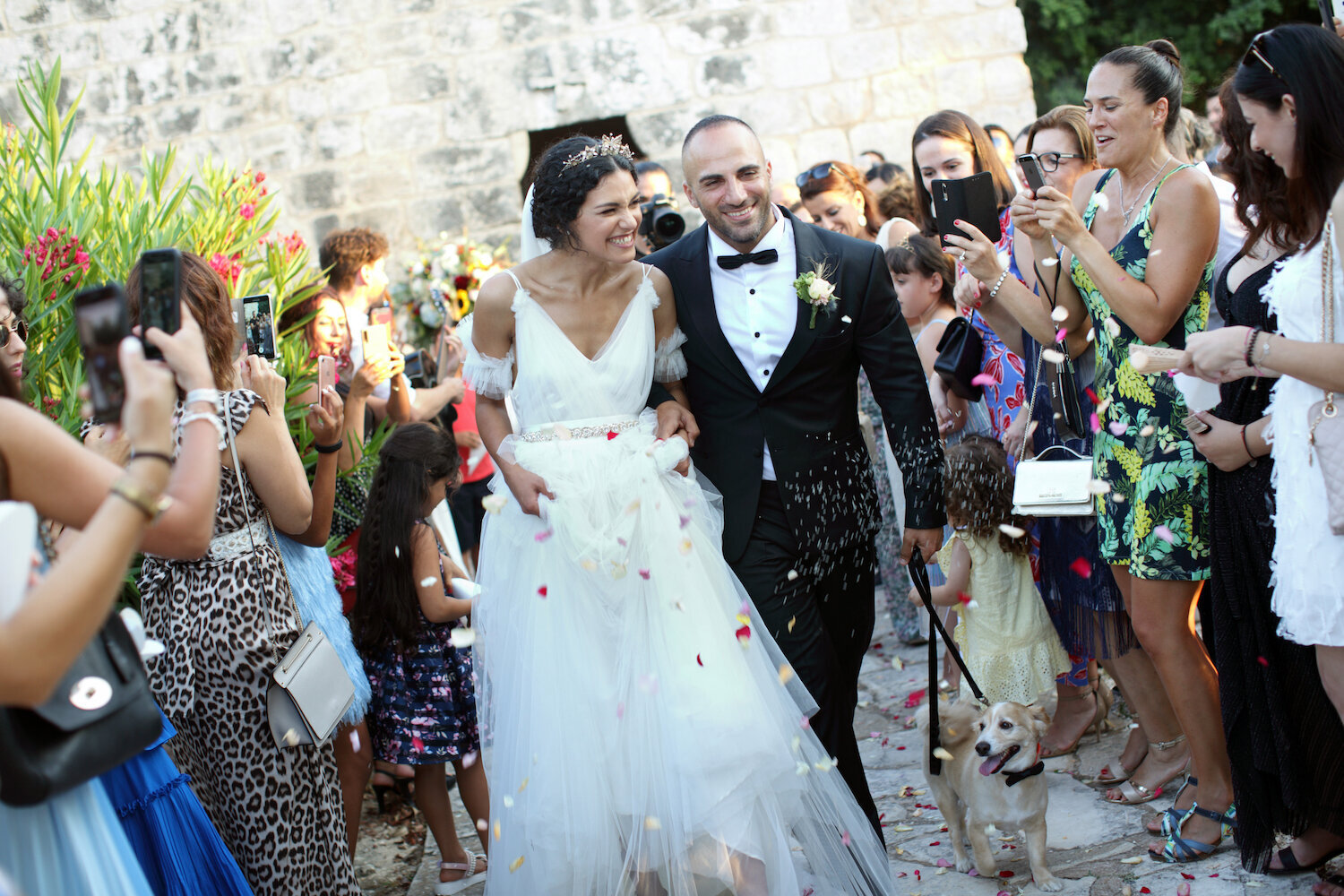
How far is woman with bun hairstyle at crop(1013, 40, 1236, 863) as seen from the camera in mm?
3131

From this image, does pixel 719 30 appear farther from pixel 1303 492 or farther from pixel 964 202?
pixel 1303 492

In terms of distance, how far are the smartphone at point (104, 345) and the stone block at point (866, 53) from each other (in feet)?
25.0

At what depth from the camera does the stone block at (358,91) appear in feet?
28.7

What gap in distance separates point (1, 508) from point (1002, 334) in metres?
3.22

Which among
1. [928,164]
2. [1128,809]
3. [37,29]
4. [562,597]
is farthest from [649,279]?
[37,29]

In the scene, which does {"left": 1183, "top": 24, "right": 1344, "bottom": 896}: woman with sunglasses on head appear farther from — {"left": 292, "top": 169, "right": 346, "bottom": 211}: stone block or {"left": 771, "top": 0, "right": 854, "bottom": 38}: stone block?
{"left": 292, "top": 169, "right": 346, "bottom": 211}: stone block

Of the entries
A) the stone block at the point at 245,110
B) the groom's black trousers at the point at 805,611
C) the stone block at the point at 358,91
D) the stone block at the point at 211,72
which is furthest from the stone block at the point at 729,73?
the groom's black trousers at the point at 805,611

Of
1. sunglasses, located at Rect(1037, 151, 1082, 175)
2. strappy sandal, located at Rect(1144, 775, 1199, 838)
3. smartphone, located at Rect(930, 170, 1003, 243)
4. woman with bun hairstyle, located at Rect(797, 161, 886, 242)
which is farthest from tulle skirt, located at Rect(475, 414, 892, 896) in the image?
woman with bun hairstyle, located at Rect(797, 161, 886, 242)

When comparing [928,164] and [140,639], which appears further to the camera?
[928,164]

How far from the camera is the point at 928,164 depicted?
181 inches

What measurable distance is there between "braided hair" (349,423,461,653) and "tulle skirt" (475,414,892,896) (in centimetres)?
60

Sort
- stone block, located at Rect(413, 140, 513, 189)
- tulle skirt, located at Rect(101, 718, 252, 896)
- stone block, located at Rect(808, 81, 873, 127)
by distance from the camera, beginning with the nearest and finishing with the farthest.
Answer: tulle skirt, located at Rect(101, 718, 252, 896) < stone block, located at Rect(808, 81, 873, 127) < stone block, located at Rect(413, 140, 513, 189)

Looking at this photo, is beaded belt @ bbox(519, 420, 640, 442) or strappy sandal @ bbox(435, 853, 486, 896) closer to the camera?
beaded belt @ bbox(519, 420, 640, 442)

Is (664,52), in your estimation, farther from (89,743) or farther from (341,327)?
(89,743)
